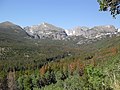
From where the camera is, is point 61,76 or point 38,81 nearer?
point 38,81

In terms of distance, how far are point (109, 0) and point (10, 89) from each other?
125m

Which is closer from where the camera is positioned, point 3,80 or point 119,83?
point 119,83

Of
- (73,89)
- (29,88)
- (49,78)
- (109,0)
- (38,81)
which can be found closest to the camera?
(109,0)

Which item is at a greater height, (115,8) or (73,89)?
(115,8)

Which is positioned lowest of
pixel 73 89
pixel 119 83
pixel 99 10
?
pixel 73 89

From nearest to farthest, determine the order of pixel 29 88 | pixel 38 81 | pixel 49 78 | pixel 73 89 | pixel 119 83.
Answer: pixel 119 83, pixel 73 89, pixel 29 88, pixel 38 81, pixel 49 78

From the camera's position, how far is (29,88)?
137625mm

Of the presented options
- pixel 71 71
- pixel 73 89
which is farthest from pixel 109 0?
pixel 71 71

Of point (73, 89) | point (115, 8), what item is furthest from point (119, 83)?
point (73, 89)

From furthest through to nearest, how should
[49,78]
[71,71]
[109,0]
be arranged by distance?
1. [71,71]
2. [49,78]
3. [109,0]

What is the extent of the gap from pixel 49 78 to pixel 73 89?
251 ft

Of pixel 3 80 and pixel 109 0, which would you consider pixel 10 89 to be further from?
pixel 109 0

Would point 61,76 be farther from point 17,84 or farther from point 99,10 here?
point 99,10

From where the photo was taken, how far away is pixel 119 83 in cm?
1591
